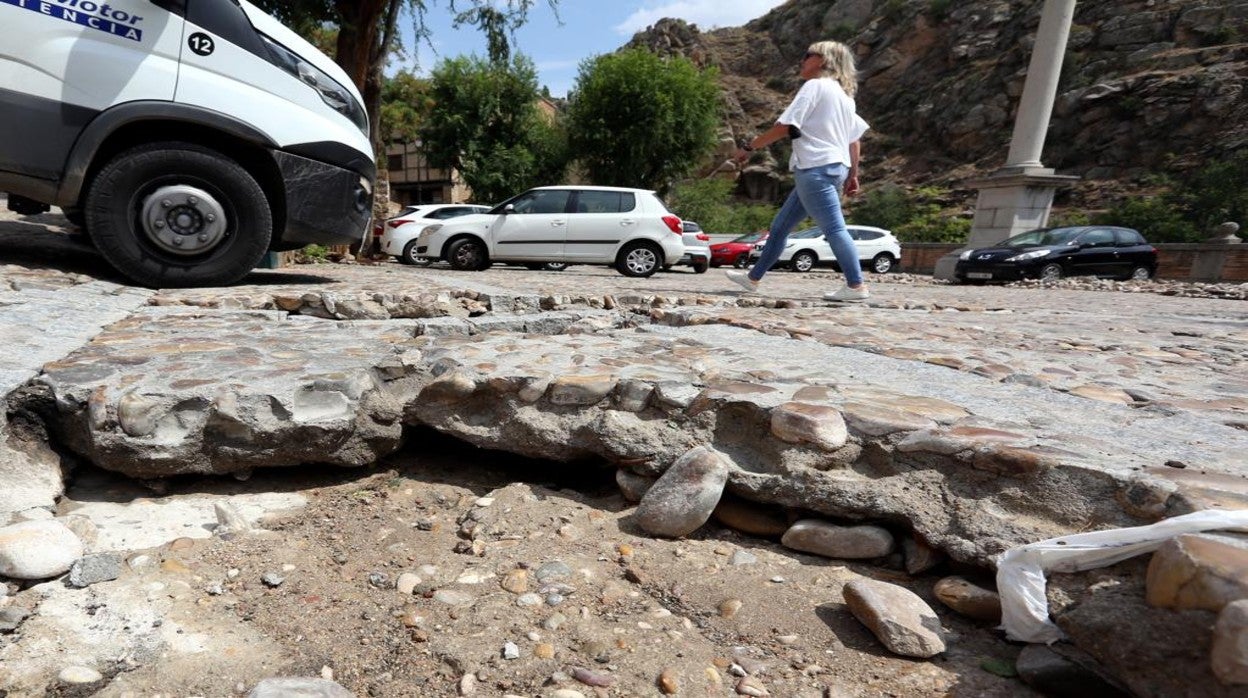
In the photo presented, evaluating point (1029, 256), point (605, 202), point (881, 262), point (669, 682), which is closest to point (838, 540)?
point (669, 682)

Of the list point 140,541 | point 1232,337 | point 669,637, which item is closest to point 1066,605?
point 669,637

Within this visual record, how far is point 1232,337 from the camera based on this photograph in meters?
3.95

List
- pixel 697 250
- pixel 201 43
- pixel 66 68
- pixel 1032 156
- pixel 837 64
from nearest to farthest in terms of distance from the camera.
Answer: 1. pixel 66 68
2. pixel 201 43
3. pixel 837 64
4. pixel 697 250
5. pixel 1032 156

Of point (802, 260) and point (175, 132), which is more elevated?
point (802, 260)

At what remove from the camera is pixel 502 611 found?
4.12 ft

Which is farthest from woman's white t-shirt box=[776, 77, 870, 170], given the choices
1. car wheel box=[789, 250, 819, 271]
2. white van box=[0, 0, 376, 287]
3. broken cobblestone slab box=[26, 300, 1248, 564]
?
car wheel box=[789, 250, 819, 271]

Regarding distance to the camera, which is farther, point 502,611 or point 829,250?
point 829,250

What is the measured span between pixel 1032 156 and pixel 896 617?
16.5 meters

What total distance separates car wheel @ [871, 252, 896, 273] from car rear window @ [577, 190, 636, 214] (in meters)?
12.8

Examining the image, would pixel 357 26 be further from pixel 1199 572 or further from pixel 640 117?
pixel 640 117

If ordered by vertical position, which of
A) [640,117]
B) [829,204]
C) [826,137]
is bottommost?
[829,204]

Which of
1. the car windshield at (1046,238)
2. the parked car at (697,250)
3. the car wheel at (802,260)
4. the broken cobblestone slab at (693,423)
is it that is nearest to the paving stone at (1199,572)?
the broken cobblestone slab at (693,423)

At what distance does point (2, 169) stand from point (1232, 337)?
6987 millimetres

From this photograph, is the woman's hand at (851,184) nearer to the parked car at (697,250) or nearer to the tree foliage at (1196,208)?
the parked car at (697,250)
